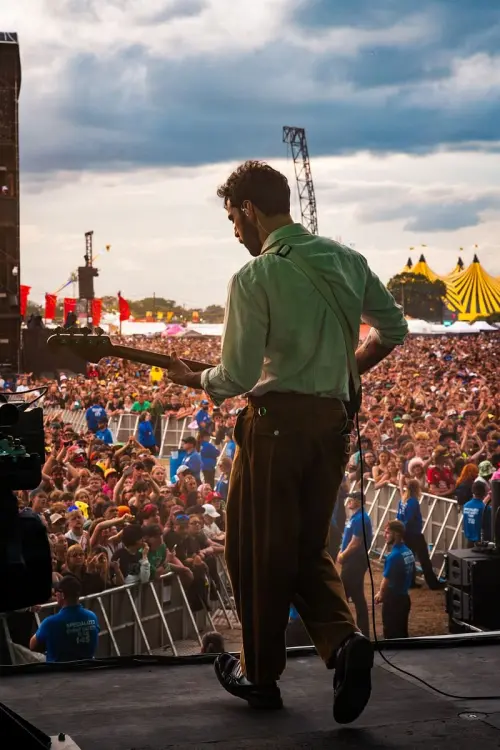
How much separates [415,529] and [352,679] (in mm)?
4936

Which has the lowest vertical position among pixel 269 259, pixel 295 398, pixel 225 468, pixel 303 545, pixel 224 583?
pixel 224 583

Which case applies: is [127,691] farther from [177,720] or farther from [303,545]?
[303,545]

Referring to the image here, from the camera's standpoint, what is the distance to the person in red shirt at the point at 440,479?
305 inches

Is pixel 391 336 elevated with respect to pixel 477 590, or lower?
elevated

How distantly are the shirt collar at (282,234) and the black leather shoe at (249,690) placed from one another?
3.23 feet

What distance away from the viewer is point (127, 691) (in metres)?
2.34

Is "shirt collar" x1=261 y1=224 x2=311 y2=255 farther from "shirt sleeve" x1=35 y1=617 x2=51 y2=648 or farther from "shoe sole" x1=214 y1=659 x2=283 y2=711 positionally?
"shirt sleeve" x1=35 y1=617 x2=51 y2=648

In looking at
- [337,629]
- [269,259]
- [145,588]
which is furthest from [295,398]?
[145,588]

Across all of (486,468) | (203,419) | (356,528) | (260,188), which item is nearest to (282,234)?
(260,188)

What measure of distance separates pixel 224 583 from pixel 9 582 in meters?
4.36

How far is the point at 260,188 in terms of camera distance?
2236 millimetres

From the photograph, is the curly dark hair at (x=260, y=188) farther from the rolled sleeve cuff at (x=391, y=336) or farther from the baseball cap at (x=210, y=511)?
the baseball cap at (x=210, y=511)

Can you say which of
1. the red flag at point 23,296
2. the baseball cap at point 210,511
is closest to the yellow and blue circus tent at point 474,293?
the red flag at point 23,296

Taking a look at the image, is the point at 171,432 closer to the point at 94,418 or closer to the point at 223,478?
the point at 94,418
